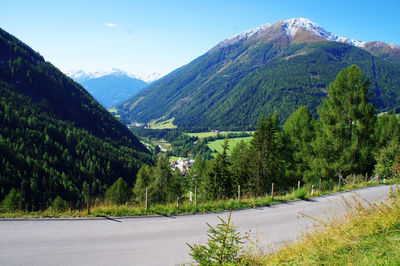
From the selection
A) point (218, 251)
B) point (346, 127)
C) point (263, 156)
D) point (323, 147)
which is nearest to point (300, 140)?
point (323, 147)

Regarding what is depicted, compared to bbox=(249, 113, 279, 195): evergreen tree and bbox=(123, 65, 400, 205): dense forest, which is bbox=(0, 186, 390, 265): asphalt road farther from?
bbox=(249, 113, 279, 195): evergreen tree

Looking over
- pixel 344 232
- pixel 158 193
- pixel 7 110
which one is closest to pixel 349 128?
pixel 344 232

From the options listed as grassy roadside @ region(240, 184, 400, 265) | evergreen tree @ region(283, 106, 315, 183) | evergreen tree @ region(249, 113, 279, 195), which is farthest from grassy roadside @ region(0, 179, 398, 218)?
evergreen tree @ region(283, 106, 315, 183)

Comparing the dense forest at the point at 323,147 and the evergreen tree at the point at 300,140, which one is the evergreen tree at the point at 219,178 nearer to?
the dense forest at the point at 323,147

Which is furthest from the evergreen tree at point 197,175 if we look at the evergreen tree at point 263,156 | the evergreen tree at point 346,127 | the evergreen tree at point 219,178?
the evergreen tree at point 346,127

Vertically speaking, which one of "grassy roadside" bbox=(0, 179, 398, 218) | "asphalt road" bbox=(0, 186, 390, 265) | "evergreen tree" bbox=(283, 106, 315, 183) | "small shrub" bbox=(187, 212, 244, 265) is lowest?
"asphalt road" bbox=(0, 186, 390, 265)

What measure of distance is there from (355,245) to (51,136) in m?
127

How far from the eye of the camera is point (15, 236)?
29.4 ft

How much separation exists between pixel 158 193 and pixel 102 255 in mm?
45180

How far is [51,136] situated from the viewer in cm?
10862

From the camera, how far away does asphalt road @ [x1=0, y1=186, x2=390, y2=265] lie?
7.74 metres

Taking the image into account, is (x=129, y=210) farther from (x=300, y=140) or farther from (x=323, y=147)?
(x=300, y=140)

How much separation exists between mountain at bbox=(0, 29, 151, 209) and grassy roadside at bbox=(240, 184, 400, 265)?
39.6m

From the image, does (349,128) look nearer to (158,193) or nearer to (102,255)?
(102,255)
